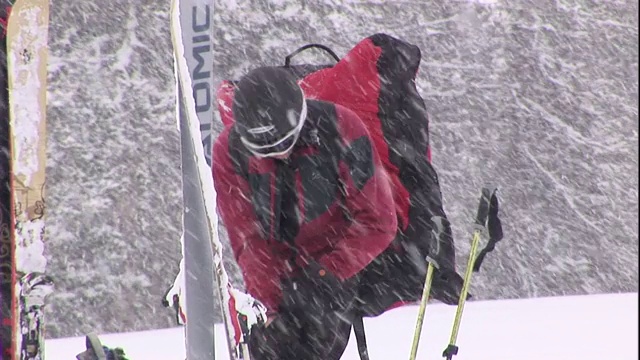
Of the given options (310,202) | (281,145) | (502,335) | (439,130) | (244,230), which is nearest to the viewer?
(281,145)

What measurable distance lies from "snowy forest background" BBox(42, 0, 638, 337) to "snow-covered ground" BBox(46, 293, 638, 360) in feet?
0.66

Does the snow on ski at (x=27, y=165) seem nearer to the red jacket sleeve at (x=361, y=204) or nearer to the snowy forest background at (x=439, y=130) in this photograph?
the red jacket sleeve at (x=361, y=204)

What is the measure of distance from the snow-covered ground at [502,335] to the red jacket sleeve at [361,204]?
6.94ft

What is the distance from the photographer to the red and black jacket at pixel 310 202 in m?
2.90

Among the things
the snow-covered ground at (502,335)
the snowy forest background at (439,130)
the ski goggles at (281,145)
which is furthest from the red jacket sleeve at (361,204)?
the snowy forest background at (439,130)

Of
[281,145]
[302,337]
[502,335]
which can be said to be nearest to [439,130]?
[502,335]

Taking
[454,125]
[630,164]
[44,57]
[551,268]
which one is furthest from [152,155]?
[630,164]

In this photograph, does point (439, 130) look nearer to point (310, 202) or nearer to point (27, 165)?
point (310, 202)

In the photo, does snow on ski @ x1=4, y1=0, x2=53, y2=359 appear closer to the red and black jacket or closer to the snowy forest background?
the red and black jacket

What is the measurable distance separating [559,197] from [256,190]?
13.6ft

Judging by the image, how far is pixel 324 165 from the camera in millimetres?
2914

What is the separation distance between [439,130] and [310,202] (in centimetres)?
349

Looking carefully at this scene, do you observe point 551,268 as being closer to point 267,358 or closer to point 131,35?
point 131,35

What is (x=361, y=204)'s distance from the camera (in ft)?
9.68
